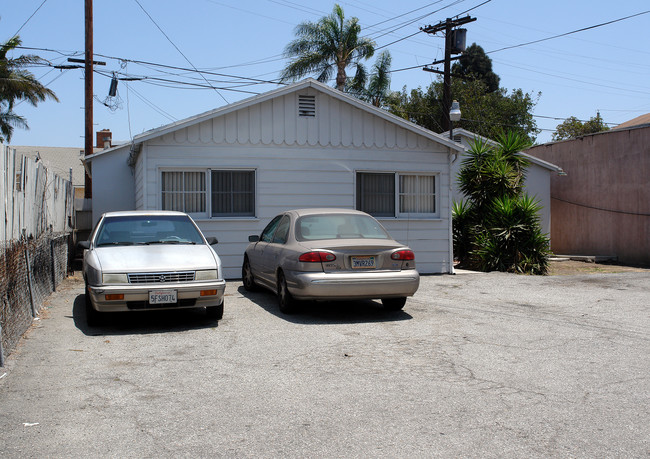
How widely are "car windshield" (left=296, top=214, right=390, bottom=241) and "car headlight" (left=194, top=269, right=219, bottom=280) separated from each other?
1.45 metres

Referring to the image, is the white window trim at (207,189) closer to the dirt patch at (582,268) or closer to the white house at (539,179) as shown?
the dirt patch at (582,268)

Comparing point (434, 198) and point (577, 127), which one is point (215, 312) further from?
point (577, 127)

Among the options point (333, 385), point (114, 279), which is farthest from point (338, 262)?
point (333, 385)

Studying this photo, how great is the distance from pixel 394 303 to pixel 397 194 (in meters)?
5.80

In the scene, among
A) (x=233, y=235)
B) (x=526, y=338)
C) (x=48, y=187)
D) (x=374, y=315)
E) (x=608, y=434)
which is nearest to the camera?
(x=608, y=434)

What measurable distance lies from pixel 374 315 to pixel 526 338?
2328 mm

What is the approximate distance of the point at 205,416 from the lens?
4648 millimetres

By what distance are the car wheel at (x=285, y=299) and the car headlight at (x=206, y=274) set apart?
1130 mm

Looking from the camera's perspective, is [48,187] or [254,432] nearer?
[254,432]

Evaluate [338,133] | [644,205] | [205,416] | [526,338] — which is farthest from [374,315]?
[644,205]

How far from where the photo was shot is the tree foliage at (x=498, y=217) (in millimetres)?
15977

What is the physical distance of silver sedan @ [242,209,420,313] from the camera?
27.4 ft

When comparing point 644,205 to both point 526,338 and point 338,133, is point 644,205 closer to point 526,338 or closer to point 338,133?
point 338,133

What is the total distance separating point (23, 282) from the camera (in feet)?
26.1
